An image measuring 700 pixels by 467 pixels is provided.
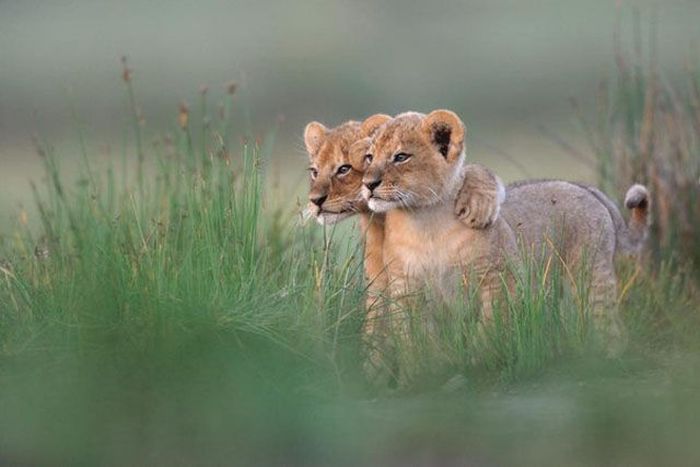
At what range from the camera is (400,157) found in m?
8.80

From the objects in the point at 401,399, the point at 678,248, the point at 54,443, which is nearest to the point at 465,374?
the point at 401,399

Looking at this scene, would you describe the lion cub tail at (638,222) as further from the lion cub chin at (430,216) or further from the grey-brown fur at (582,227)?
the lion cub chin at (430,216)

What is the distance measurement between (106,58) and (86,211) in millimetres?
17454

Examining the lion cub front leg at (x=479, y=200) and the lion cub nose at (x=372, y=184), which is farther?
the lion cub front leg at (x=479, y=200)

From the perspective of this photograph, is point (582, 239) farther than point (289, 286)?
Yes

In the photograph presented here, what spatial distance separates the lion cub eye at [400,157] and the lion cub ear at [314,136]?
385 mm

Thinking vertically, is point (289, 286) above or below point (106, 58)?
above

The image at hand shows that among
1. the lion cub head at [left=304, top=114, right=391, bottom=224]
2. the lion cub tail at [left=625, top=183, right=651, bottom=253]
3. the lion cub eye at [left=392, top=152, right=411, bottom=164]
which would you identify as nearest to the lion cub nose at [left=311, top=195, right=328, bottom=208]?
the lion cub head at [left=304, top=114, right=391, bottom=224]

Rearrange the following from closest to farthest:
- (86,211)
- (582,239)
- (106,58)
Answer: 1. (86,211)
2. (582,239)
3. (106,58)

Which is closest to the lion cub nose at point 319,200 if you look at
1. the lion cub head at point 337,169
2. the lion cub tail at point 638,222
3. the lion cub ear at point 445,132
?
the lion cub head at point 337,169

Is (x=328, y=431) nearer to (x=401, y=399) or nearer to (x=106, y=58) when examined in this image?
(x=401, y=399)

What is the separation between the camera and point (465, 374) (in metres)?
8.42

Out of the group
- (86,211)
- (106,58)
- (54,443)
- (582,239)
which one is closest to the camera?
(54,443)

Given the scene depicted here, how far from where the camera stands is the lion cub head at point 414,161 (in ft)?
28.7
